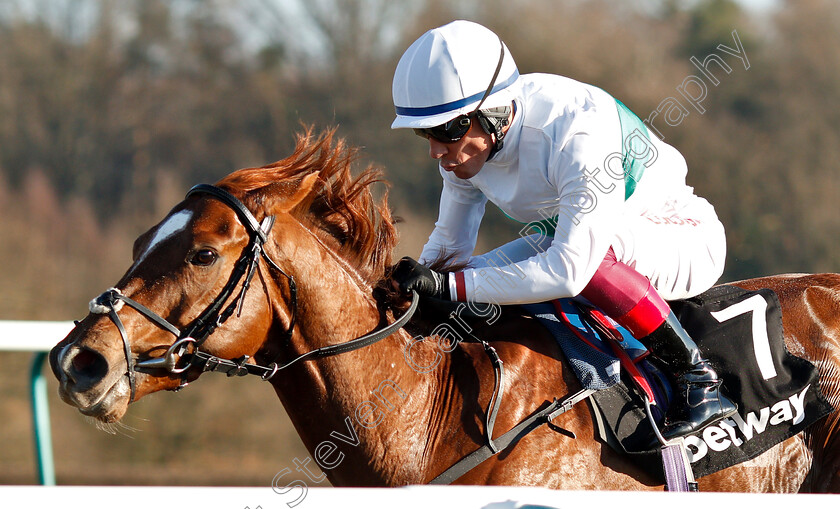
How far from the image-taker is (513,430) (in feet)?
7.56

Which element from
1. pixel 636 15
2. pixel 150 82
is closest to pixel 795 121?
pixel 636 15

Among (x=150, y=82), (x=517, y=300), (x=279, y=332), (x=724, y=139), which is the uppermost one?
(x=517, y=300)

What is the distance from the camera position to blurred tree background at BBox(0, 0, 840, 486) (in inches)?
343

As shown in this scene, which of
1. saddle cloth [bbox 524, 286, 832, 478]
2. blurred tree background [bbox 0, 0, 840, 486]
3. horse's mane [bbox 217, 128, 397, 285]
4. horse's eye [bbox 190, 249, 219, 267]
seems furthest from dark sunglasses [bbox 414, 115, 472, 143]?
blurred tree background [bbox 0, 0, 840, 486]

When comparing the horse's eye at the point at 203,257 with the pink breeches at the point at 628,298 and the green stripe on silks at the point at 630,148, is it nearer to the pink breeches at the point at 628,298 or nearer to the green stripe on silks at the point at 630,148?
the pink breeches at the point at 628,298

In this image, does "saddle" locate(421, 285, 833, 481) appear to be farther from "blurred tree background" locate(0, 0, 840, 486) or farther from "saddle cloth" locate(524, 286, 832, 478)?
"blurred tree background" locate(0, 0, 840, 486)

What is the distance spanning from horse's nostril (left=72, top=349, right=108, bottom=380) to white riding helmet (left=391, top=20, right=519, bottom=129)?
40.3 inches

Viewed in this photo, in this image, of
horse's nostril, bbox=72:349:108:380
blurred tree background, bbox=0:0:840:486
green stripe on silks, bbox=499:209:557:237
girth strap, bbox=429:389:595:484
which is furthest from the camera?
blurred tree background, bbox=0:0:840:486

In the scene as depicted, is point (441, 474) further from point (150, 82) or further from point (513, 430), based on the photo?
point (150, 82)

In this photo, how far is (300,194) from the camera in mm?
2391

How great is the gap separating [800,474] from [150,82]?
36.7 feet

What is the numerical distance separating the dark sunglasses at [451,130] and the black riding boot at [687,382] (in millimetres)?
802

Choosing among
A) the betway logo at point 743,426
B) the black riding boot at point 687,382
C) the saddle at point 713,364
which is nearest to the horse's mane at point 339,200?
the saddle at point 713,364

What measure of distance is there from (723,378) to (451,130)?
3.60ft
